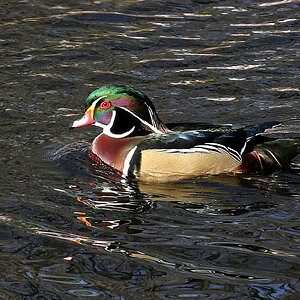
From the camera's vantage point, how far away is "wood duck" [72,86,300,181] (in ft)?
26.8

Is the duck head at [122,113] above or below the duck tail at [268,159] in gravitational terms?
above

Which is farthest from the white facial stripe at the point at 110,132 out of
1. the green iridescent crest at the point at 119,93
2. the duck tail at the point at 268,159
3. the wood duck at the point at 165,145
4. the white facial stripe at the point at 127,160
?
the duck tail at the point at 268,159

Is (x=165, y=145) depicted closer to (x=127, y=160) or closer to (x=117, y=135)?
(x=127, y=160)

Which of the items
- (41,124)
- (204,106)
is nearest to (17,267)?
(41,124)

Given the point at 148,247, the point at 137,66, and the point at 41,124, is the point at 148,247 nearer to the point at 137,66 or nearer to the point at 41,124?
the point at 41,124

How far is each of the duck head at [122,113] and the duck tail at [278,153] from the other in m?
0.88

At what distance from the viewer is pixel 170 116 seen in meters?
9.86

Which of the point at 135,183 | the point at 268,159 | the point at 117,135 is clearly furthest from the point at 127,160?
the point at 268,159

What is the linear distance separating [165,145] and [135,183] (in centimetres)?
41

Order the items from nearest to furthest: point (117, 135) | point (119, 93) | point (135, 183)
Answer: point (135, 183) → point (119, 93) → point (117, 135)

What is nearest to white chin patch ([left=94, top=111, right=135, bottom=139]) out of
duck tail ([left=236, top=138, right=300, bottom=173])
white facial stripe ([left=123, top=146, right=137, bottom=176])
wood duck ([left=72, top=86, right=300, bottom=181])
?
wood duck ([left=72, top=86, right=300, bottom=181])

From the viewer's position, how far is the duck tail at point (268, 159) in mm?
8281

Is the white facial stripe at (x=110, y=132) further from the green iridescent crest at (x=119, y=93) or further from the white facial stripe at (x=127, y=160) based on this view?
the white facial stripe at (x=127, y=160)

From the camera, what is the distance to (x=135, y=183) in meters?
8.08
